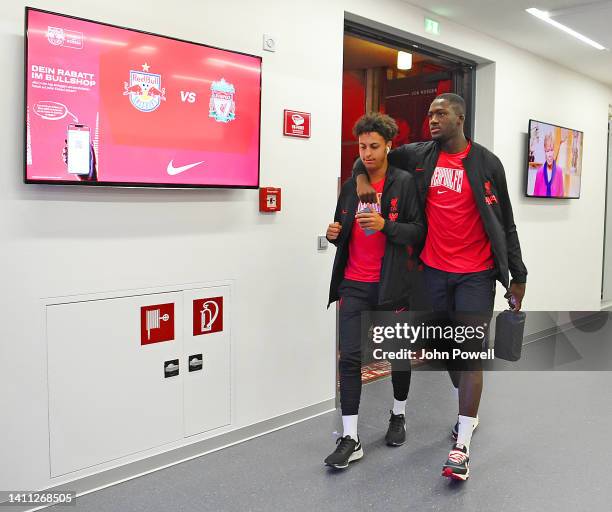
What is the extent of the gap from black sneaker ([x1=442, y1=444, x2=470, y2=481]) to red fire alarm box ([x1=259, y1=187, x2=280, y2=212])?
1485 mm

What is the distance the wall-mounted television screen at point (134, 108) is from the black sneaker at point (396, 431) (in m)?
1.42

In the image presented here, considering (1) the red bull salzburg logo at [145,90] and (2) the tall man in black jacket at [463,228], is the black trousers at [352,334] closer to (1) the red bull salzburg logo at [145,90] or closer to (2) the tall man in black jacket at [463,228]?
(2) the tall man in black jacket at [463,228]

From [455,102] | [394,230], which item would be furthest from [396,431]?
[455,102]

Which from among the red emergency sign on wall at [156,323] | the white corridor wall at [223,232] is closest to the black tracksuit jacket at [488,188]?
the white corridor wall at [223,232]

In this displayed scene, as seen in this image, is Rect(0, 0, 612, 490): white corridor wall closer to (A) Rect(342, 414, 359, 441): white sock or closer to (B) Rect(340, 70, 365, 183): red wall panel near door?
(A) Rect(342, 414, 359, 441): white sock

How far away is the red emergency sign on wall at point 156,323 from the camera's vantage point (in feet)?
9.00

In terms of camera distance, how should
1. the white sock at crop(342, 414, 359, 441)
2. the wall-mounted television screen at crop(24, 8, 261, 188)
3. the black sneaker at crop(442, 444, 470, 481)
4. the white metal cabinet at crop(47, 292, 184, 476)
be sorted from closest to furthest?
the wall-mounted television screen at crop(24, 8, 261, 188)
the white metal cabinet at crop(47, 292, 184, 476)
the black sneaker at crop(442, 444, 470, 481)
the white sock at crop(342, 414, 359, 441)

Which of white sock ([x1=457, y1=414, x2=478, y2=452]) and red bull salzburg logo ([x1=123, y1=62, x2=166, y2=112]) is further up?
red bull salzburg logo ([x1=123, y1=62, x2=166, y2=112])

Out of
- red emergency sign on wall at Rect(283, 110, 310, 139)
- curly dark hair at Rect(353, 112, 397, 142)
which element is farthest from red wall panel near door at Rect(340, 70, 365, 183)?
curly dark hair at Rect(353, 112, 397, 142)

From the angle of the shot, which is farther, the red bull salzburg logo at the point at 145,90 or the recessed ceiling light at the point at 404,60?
the recessed ceiling light at the point at 404,60

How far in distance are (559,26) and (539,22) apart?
0.21 m

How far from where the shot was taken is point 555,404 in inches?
150

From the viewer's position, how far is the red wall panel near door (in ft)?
17.7

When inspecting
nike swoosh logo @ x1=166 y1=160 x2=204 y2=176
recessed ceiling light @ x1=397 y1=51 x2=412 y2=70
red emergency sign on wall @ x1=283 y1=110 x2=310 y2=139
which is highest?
recessed ceiling light @ x1=397 y1=51 x2=412 y2=70
